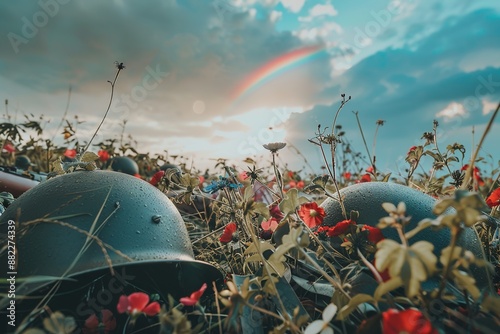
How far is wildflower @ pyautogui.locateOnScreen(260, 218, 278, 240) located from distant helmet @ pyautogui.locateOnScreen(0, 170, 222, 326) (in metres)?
0.47

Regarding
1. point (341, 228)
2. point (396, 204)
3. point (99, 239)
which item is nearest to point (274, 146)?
point (341, 228)

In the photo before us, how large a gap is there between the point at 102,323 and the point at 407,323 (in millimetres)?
1085

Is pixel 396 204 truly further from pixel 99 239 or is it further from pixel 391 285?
pixel 99 239

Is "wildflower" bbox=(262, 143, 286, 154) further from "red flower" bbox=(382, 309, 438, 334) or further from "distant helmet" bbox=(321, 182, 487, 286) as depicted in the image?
"red flower" bbox=(382, 309, 438, 334)

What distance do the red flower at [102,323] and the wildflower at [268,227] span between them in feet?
2.84

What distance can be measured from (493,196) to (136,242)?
181 cm

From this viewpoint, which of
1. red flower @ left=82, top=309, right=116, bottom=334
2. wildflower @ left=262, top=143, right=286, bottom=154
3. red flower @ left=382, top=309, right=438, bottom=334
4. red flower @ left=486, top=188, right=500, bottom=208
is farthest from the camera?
red flower @ left=486, top=188, right=500, bottom=208

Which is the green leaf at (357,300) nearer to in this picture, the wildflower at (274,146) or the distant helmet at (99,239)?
the distant helmet at (99,239)

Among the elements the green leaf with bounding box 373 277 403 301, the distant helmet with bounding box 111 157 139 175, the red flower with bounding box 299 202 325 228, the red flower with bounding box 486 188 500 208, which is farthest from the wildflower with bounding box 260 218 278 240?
the distant helmet with bounding box 111 157 139 175

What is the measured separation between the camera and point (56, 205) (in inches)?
62.9

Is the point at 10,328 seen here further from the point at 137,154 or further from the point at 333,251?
the point at 137,154

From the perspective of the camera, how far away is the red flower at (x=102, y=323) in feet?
4.66

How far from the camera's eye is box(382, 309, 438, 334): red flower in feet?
2.99

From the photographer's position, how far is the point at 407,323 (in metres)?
0.91
